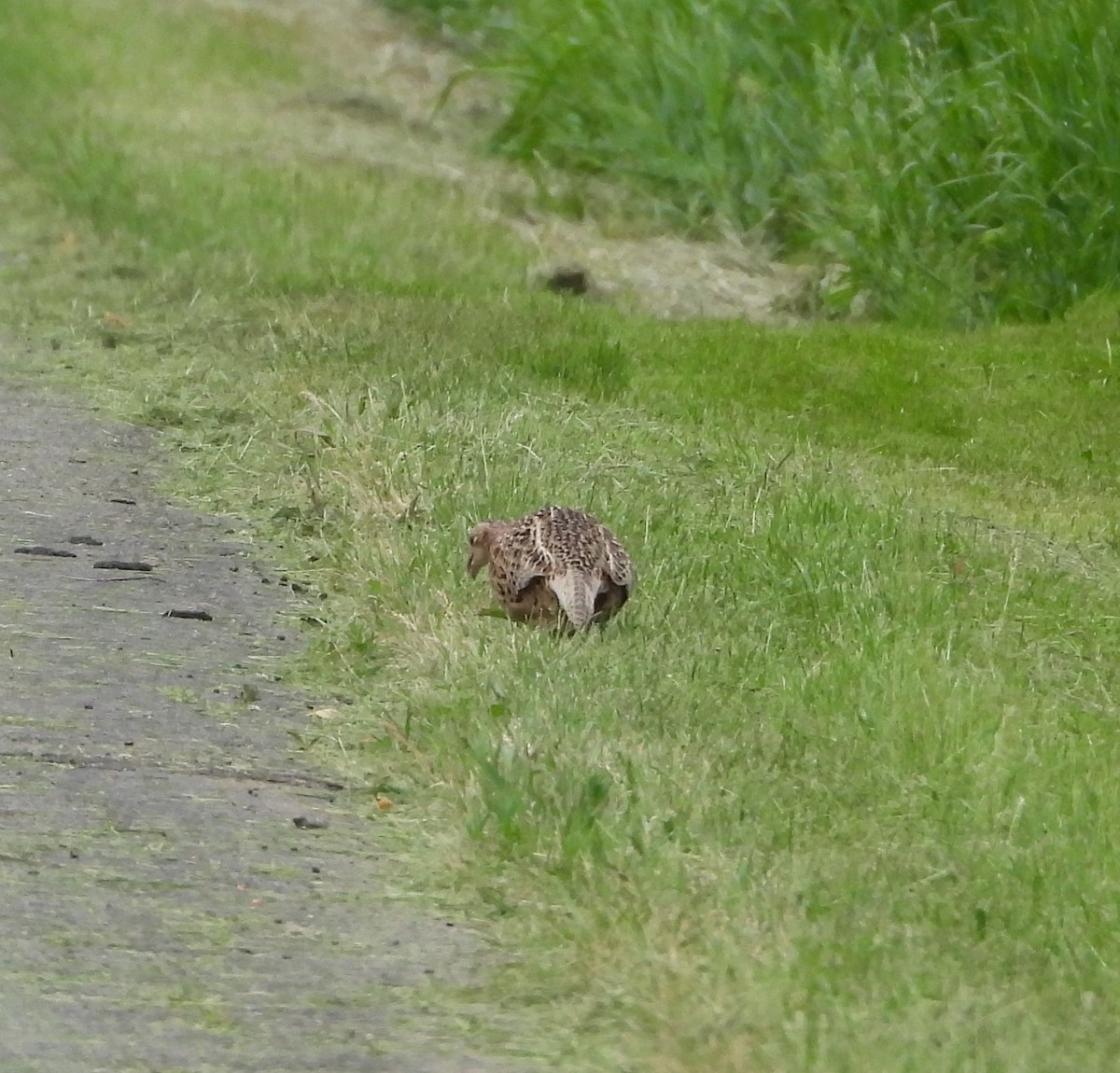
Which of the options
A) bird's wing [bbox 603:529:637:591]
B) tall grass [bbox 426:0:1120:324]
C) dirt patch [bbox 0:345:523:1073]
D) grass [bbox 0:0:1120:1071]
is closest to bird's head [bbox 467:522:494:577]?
grass [bbox 0:0:1120:1071]

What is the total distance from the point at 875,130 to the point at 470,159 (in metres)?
3.30

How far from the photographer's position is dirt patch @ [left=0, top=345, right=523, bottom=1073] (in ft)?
14.2

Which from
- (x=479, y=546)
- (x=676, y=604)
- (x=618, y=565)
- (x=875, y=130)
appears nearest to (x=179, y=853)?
(x=618, y=565)

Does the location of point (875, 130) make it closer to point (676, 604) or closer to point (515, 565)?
point (676, 604)

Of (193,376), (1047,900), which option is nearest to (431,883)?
(1047,900)

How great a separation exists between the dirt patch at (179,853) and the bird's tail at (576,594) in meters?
0.71

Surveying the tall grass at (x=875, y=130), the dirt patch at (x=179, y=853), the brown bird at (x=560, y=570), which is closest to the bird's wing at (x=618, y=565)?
the brown bird at (x=560, y=570)

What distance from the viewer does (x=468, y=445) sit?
824cm

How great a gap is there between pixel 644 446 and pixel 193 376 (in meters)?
1.93

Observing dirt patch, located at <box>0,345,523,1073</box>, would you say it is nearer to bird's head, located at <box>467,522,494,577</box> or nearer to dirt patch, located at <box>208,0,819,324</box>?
bird's head, located at <box>467,522,494,577</box>

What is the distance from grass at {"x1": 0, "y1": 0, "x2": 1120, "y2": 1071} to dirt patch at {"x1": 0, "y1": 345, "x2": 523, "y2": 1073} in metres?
0.15

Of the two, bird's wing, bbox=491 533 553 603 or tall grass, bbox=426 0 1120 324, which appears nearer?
bird's wing, bbox=491 533 553 603

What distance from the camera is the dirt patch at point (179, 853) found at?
4.32 metres

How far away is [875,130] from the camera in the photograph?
484 inches
